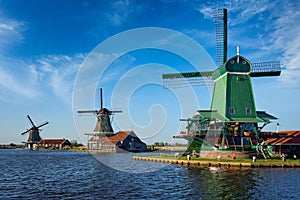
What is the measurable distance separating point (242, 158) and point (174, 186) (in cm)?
1618

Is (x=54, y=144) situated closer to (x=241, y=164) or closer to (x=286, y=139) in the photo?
(x=286, y=139)

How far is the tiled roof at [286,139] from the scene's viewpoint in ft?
115

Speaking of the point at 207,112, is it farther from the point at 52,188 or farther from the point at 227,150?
the point at 52,188

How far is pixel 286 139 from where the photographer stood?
1420 inches

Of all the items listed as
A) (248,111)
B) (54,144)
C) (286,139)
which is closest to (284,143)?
(286,139)

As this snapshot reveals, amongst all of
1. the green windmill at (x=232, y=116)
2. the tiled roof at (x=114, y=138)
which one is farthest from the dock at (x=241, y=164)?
the tiled roof at (x=114, y=138)

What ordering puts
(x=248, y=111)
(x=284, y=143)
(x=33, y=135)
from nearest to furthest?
(x=248, y=111) < (x=284, y=143) < (x=33, y=135)

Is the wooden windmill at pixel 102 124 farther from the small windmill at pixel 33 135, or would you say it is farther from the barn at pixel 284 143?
the barn at pixel 284 143

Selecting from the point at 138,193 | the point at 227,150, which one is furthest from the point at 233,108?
the point at 138,193

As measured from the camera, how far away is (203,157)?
3562 centimetres

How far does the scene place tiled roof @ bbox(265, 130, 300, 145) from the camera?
35.1 m

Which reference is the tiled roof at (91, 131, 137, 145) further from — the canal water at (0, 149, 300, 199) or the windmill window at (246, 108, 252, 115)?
the canal water at (0, 149, 300, 199)

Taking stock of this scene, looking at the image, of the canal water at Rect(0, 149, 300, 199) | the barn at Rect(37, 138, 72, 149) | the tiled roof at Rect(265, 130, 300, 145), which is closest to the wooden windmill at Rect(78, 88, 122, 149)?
the barn at Rect(37, 138, 72, 149)

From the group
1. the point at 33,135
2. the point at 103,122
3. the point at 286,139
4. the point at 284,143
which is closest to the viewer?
the point at 284,143
